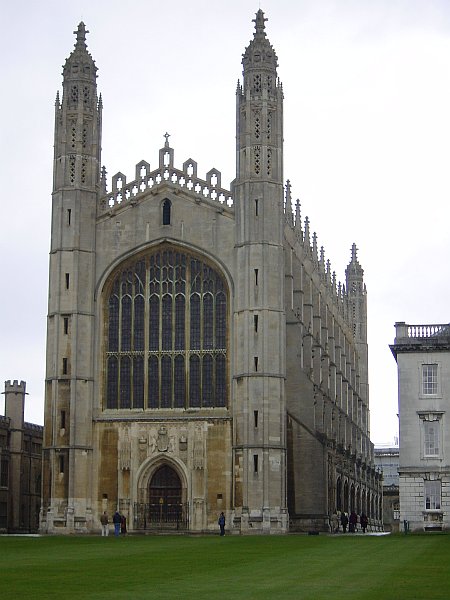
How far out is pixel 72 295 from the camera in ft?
206

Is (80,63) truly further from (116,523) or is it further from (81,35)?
(116,523)

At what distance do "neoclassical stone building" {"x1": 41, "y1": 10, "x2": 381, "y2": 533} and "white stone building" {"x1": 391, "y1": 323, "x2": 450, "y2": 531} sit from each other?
502 cm

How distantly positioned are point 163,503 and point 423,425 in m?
14.3

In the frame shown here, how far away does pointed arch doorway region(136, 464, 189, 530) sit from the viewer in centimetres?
6062

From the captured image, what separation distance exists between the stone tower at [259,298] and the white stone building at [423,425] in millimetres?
6979

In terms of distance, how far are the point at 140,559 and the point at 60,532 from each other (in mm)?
30053

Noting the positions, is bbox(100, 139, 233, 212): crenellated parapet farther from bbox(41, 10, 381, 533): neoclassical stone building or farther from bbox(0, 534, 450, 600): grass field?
bbox(0, 534, 450, 600): grass field

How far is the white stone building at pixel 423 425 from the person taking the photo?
61.2 meters

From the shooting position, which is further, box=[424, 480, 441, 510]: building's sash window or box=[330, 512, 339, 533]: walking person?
box=[330, 512, 339, 533]: walking person

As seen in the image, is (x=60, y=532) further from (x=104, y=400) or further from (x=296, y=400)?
Answer: (x=296, y=400)

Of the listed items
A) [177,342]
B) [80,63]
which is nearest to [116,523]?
[177,342]

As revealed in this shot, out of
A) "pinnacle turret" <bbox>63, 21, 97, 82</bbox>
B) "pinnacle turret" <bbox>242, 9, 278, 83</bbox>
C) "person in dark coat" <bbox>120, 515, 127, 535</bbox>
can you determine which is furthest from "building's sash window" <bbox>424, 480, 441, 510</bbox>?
"pinnacle turret" <bbox>63, 21, 97, 82</bbox>

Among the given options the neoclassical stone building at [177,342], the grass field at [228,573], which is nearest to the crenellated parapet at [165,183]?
the neoclassical stone building at [177,342]

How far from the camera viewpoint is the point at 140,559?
100 ft
